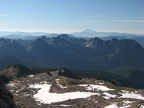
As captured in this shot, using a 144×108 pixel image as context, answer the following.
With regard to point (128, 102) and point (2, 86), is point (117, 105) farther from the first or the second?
point (2, 86)

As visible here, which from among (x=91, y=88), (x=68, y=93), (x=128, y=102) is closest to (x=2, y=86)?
(x=128, y=102)

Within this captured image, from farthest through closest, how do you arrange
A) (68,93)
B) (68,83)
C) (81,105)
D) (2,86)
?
(68,83) < (68,93) < (81,105) < (2,86)

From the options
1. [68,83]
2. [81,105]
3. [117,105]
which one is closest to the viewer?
[117,105]

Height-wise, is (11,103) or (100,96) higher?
(11,103)

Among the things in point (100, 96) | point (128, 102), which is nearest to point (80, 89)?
point (100, 96)

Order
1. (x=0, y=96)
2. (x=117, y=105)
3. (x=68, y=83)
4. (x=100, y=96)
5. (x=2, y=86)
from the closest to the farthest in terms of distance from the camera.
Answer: (x=0, y=96) < (x=2, y=86) < (x=117, y=105) < (x=100, y=96) < (x=68, y=83)

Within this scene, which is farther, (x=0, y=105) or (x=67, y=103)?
(x=67, y=103)

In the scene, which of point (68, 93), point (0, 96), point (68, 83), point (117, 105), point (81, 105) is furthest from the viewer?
point (68, 83)

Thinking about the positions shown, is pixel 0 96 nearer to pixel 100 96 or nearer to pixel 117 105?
pixel 117 105

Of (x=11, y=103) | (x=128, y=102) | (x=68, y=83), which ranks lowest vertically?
(x=68, y=83)
